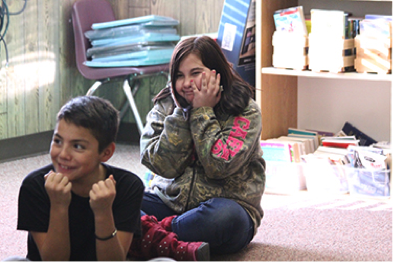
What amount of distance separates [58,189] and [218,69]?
690 mm

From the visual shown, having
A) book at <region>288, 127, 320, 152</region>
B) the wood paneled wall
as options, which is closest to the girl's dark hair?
book at <region>288, 127, 320, 152</region>

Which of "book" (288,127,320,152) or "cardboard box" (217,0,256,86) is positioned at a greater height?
"cardboard box" (217,0,256,86)

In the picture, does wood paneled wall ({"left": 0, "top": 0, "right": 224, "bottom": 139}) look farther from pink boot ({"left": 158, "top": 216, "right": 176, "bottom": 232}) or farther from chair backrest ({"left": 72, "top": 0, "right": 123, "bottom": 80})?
pink boot ({"left": 158, "top": 216, "right": 176, "bottom": 232})

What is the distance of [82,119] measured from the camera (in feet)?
4.08

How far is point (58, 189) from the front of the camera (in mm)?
1171

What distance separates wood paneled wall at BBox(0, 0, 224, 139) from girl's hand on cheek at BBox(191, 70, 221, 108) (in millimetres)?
1443

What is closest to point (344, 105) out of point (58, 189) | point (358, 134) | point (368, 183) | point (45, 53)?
point (358, 134)

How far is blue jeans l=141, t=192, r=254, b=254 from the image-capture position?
5.25 feet

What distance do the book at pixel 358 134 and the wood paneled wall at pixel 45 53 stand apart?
882 mm

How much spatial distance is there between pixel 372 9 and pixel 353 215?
927 millimetres

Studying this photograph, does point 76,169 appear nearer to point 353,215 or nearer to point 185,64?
point 185,64

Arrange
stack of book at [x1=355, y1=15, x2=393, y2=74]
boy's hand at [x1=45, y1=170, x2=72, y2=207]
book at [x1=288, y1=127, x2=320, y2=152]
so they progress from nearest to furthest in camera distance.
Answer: boy's hand at [x1=45, y1=170, x2=72, y2=207], stack of book at [x1=355, y1=15, x2=393, y2=74], book at [x1=288, y1=127, x2=320, y2=152]

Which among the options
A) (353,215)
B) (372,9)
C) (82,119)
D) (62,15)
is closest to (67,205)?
(82,119)

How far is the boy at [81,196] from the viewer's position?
1.20 metres
